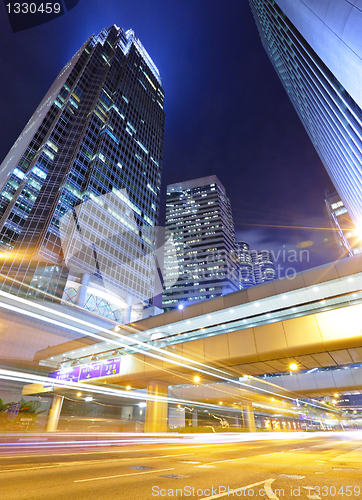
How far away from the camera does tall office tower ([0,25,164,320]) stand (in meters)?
55.4

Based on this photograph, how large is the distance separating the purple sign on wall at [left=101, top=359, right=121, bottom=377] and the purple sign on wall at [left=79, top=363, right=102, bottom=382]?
23.4 inches

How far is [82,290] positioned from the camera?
56125mm

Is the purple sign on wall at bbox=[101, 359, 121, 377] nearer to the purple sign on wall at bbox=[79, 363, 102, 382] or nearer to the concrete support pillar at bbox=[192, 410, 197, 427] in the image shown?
the purple sign on wall at bbox=[79, 363, 102, 382]

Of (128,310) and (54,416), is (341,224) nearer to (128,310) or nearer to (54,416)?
(128,310)

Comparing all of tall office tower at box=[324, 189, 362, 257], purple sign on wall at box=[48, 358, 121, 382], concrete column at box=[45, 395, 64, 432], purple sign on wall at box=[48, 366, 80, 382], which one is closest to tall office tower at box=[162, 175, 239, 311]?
tall office tower at box=[324, 189, 362, 257]

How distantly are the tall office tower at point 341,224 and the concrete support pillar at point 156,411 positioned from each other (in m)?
99.0

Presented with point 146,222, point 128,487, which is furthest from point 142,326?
point 146,222

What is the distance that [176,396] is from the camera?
121 ft

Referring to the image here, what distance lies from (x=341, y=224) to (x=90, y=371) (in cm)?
12295

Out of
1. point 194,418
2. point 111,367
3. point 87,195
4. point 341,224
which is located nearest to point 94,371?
point 111,367

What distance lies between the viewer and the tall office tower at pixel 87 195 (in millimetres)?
55375

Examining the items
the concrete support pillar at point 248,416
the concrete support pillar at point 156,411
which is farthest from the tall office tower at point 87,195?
the concrete support pillar at point 248,416

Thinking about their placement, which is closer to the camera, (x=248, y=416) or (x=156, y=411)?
(x=156, y=411)

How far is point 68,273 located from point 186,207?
135 m
